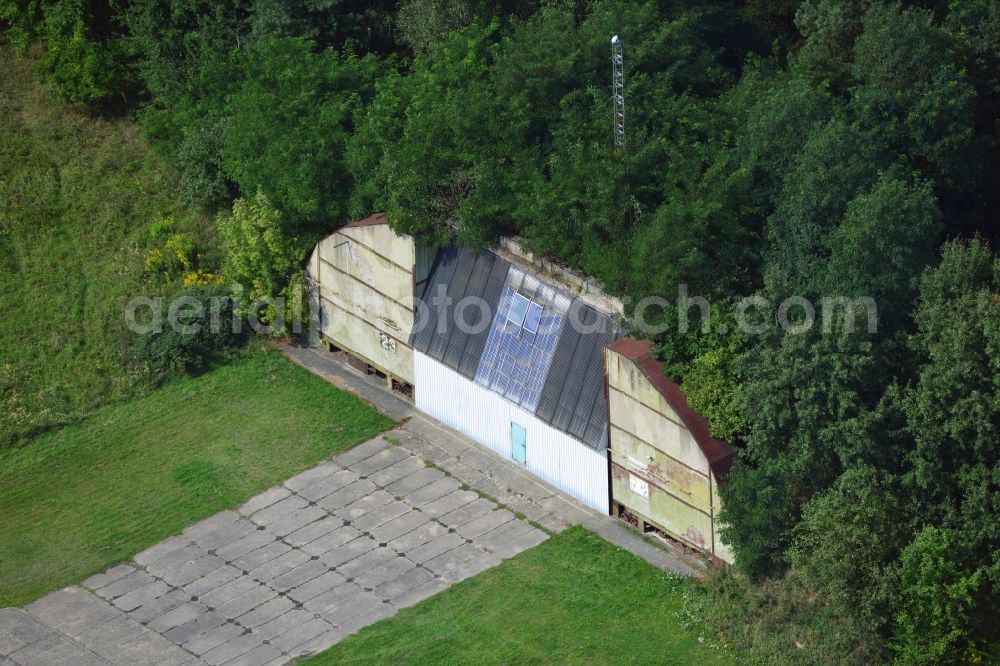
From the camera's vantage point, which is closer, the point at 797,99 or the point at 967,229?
the point at 797,99

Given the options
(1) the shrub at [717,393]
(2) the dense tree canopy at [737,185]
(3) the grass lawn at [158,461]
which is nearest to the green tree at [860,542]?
(2) the dense tree canopy at [737,185]

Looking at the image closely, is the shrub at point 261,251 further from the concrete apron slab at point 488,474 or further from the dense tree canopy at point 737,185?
the concrete apron slab at point 488,474

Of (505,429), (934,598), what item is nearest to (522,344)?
(505,429)

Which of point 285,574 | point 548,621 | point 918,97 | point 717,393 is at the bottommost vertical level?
point 548,621

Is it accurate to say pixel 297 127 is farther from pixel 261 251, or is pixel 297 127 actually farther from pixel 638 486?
pixel 638 486

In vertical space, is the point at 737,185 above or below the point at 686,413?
above

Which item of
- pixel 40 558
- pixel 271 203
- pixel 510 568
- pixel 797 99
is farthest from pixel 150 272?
pixel 797 99

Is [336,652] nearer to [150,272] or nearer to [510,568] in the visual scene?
[510,568]
